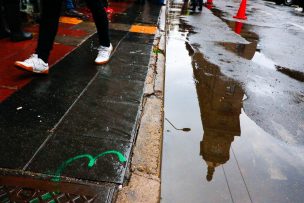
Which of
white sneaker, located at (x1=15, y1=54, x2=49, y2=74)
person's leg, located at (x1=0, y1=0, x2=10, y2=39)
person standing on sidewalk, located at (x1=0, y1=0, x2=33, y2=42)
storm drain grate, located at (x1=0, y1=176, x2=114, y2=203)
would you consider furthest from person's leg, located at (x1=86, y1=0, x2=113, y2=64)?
storm drain grate, located at (x1=0, y1=176, x2=114, y2=203)

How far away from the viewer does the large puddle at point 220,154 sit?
2.18 m

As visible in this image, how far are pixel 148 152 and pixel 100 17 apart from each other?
2.08 meters

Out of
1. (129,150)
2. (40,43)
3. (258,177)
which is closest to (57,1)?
(40,43)

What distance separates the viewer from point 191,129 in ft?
9.87

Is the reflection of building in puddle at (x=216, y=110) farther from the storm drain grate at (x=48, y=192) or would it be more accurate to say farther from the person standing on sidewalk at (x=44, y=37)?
Result: the person standing on sidewalk at (x=44, y=37)

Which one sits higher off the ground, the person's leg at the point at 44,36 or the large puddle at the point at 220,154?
the person's leg at the point at 44,36

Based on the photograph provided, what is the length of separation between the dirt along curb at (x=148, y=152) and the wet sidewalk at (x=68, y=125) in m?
0.06

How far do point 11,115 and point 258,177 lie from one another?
205 cm

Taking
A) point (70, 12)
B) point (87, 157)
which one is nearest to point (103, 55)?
point (87, 157)

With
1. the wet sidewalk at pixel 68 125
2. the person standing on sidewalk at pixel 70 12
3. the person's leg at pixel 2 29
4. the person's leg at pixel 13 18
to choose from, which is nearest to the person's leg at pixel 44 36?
the wet sidewalk at pixel 68 125

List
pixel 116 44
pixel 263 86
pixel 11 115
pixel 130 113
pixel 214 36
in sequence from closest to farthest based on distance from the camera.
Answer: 1. pixel 11 115
2. pixel 130 113
3. pixel 263 86
4. pixel 116 44
5. pixel 214 36

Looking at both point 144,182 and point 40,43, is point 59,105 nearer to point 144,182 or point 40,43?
point 40,43

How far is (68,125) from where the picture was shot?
8.34ft

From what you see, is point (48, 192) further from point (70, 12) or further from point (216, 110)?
point (70, 12)
